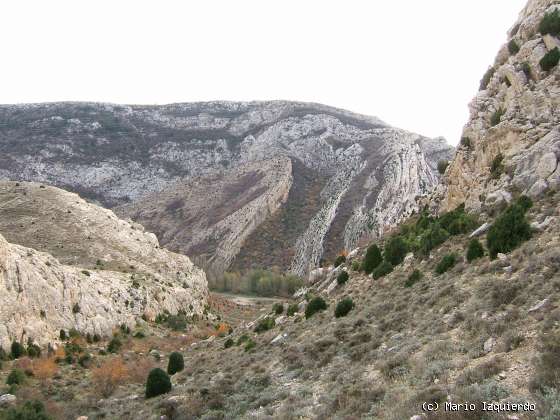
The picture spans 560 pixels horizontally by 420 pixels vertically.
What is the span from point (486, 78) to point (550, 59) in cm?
770

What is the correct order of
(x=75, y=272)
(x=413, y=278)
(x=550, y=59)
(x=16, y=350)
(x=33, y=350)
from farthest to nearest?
1. (x=75, y=272)
2. (x=33, y=350)
3. (x=550, y=59)
4. (x=16, y=350)
5. (x=413, y=278)

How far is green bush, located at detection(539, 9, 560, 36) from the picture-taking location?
83.3 ft

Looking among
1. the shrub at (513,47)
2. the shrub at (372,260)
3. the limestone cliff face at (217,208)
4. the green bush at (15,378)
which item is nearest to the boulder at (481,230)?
the shrub at (372,260)

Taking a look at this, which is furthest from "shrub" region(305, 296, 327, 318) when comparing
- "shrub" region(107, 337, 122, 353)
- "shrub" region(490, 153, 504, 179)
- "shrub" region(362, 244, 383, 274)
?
"shrub" region(107, 337, 122, 353)

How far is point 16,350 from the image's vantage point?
2420 cm

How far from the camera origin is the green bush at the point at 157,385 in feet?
61.2

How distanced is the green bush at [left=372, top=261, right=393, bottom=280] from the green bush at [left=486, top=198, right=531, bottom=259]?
687cm

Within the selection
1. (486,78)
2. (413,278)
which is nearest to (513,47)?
(486,78)

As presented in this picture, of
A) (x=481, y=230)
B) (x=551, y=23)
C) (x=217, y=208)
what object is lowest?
(x=217, y=208)

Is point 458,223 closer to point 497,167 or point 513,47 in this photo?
point 497,167

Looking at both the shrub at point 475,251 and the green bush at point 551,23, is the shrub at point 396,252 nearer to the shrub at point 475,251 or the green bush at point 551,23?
the shrub at point 475,251

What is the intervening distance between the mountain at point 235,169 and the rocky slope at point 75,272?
42.8 metres

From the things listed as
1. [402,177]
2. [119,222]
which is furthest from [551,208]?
[402,177]

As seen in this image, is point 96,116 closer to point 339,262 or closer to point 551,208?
point 339,262
